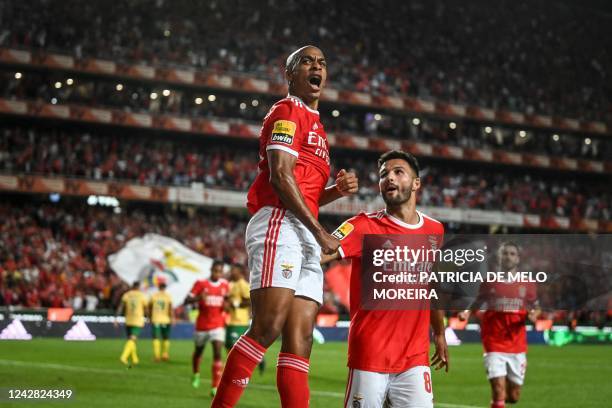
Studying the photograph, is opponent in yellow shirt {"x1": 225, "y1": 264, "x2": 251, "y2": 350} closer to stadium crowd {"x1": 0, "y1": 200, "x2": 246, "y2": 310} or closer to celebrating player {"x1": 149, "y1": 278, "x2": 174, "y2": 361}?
celebrating player {"x1": 149, "y1": 278, "x2": 174, "y2": 361}

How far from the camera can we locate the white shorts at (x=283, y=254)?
5.80m

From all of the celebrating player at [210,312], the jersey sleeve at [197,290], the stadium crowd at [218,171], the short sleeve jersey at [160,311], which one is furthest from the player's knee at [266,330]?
the stadium crowd at [218,171]

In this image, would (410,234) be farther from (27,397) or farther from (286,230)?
(27,397)

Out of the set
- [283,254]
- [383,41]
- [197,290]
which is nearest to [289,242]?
[283,254]

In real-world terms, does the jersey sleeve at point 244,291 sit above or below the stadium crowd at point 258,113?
below

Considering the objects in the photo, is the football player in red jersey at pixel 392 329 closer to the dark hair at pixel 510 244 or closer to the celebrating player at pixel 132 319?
the dark hair at pixel 510 244

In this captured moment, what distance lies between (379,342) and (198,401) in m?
8.64

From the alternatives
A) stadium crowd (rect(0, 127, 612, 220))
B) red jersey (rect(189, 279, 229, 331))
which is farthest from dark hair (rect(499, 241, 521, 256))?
stadium crowd (rect(0, 127, 612, 220))

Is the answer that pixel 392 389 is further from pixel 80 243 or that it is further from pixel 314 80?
pixel 80 243

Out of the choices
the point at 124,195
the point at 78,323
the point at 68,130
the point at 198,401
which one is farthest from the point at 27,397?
the point at 68,130

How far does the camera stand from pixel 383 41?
2263 inches

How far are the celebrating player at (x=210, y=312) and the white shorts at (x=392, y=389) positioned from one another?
10.9 m

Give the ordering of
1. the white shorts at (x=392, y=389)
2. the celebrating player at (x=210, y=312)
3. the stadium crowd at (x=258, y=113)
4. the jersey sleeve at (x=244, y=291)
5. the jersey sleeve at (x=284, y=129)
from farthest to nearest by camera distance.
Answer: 1. the stadium crowd at (x=258, y=113)
2. the jersey sleeve at (x=244, y=291)
3. the celebrating player at (x=210, y=312)
4. the white shorts at (x=392, y=389)
5. the jersey sleeve at (x=284, y=129)

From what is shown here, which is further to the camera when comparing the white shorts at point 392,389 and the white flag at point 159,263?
the white flag at point 159,263
